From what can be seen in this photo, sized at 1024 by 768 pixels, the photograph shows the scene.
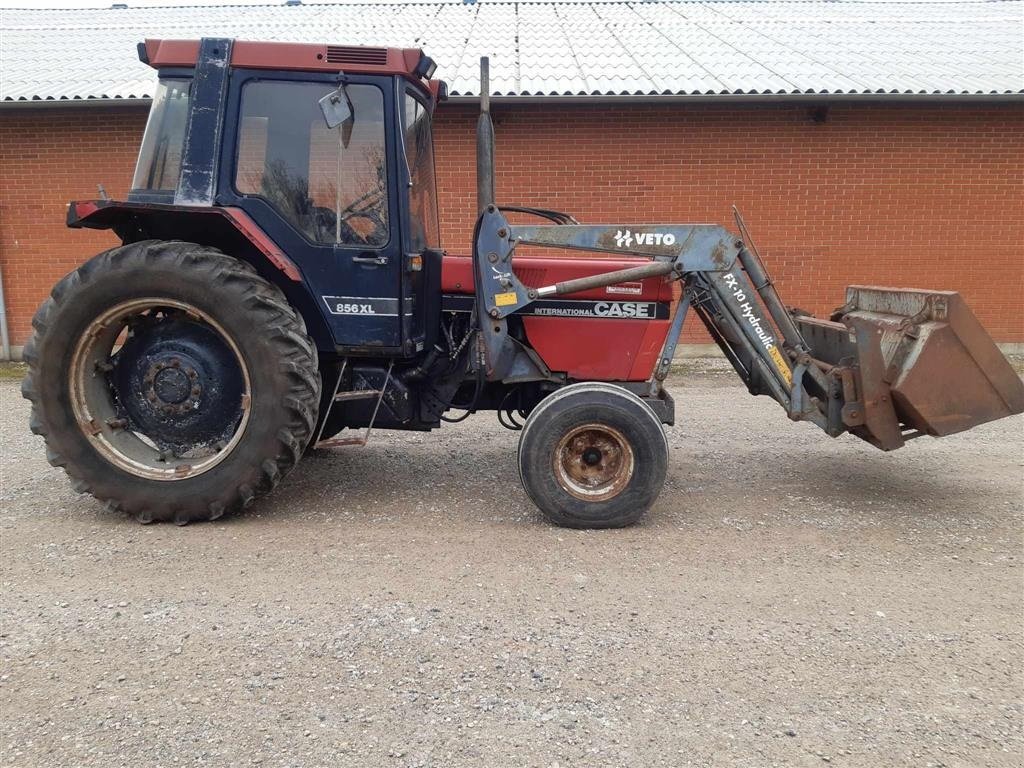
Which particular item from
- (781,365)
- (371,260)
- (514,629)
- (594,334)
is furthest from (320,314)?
(781,365)

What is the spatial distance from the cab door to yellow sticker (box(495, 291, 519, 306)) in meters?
0.54

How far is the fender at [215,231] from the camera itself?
4.04 meters

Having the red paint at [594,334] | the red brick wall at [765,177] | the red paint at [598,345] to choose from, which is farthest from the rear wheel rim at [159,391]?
the red brick wall at [765,177]

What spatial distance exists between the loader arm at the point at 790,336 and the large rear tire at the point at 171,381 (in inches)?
45.5

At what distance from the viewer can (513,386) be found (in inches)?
187

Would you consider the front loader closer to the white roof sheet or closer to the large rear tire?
the large rear tire

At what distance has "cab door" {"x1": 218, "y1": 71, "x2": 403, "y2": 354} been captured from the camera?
161 inches

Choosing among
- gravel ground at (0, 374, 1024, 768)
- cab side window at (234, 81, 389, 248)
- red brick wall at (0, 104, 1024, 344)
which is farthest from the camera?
red brick wall at (0, 104, 1024, 344)

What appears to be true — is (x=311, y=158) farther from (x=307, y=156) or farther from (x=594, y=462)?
(x=594, y=462)

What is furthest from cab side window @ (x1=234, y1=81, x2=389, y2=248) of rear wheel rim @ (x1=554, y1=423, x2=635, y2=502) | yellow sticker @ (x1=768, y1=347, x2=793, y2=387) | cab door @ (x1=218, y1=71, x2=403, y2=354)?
yellow sticker @ (x1=768, y1=347, x2=793, y2=387)

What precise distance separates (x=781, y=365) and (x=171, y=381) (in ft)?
11.0

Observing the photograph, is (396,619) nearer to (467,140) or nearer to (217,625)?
(217,625)

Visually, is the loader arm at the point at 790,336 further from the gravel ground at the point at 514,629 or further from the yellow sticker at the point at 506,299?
the gravel ground at the point at 514,629

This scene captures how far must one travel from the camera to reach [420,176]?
452cm
